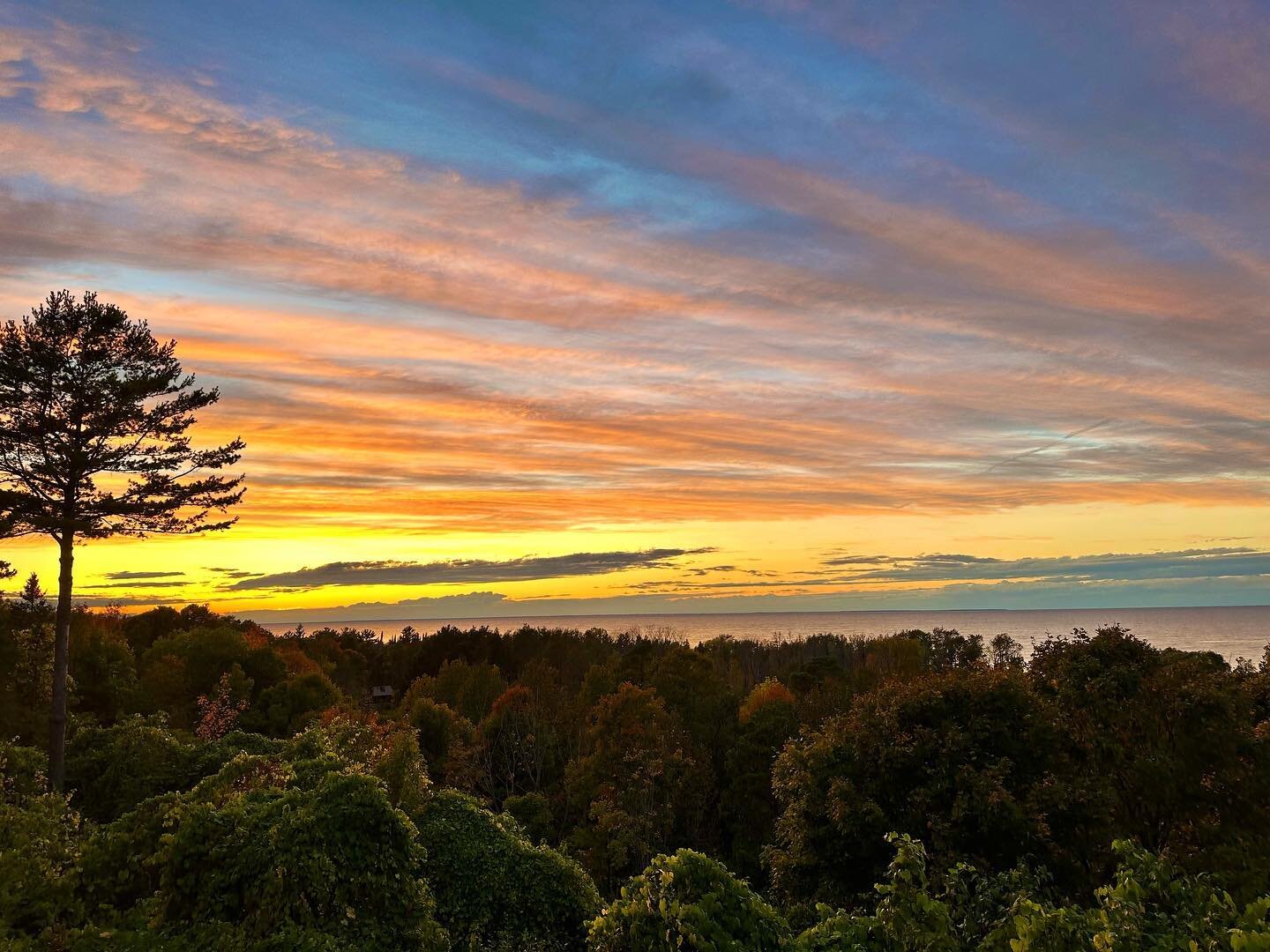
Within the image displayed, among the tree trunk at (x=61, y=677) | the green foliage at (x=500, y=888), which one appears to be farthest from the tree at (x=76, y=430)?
the green foliage at (x=500, y=888)

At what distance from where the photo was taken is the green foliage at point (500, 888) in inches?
848

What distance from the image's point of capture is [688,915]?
1127 cm

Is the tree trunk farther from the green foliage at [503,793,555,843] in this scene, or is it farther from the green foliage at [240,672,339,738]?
the green foliage at [240,672,339,738]

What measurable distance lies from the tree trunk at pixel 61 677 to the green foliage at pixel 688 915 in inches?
1100

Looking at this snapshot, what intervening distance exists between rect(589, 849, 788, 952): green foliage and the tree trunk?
91.7 ft

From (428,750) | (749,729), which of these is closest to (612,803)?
(749,729)

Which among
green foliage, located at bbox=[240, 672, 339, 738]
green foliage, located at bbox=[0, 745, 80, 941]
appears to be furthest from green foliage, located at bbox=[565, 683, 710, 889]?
green foliage, located at bbox=[0, 745, 80, 941]

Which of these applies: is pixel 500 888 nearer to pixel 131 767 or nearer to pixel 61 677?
pixel 131 767

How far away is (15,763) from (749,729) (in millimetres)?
38034

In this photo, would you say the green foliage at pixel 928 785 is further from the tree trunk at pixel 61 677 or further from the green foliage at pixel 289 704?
the green foliage at pixel 289 704

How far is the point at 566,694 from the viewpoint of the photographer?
73375 mm

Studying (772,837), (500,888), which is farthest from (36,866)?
(772,837)

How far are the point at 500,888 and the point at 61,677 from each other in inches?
821

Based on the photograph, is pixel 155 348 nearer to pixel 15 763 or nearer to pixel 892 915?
pixel 15 763
